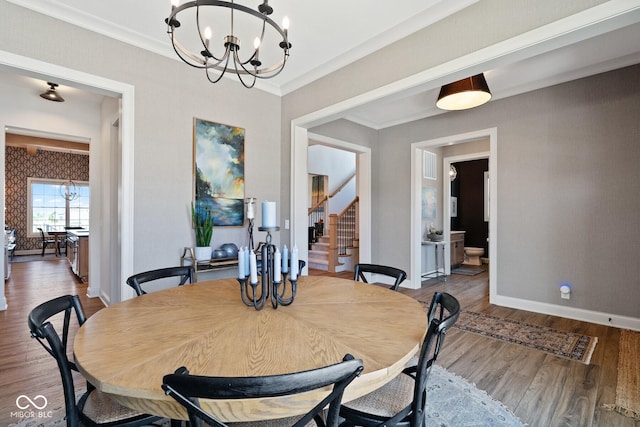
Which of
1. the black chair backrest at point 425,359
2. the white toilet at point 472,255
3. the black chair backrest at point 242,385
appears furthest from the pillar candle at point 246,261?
the white toilet at point 472,255

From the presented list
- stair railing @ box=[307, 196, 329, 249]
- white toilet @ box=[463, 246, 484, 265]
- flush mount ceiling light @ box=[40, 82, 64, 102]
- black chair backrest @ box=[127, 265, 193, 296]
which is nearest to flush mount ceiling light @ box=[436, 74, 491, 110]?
black chair backrest @ box=[127, 265, 193, 296]

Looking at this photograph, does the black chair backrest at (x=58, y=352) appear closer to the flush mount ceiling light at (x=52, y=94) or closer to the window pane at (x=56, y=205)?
the flush mount ceiling light at (x=52, y=94)

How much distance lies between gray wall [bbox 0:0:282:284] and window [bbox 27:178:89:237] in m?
8.53

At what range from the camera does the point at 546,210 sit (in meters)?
3.75

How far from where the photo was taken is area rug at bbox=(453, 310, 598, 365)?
2.68 m

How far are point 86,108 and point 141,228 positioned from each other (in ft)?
9.15

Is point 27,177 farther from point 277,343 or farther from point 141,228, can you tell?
point 277,343

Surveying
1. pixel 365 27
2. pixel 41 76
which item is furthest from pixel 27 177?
pixel 365 27

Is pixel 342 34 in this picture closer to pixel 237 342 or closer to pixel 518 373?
pixel 237 342

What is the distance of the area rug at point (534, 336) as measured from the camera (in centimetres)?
268

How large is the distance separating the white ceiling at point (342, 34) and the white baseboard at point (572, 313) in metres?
2.64

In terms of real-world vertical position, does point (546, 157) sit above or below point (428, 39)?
below

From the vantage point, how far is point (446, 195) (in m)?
6.05

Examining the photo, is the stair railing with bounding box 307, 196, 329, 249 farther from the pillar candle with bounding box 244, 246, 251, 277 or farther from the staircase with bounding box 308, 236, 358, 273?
the pillar candle with bounding box 244, 246, 251, 277
